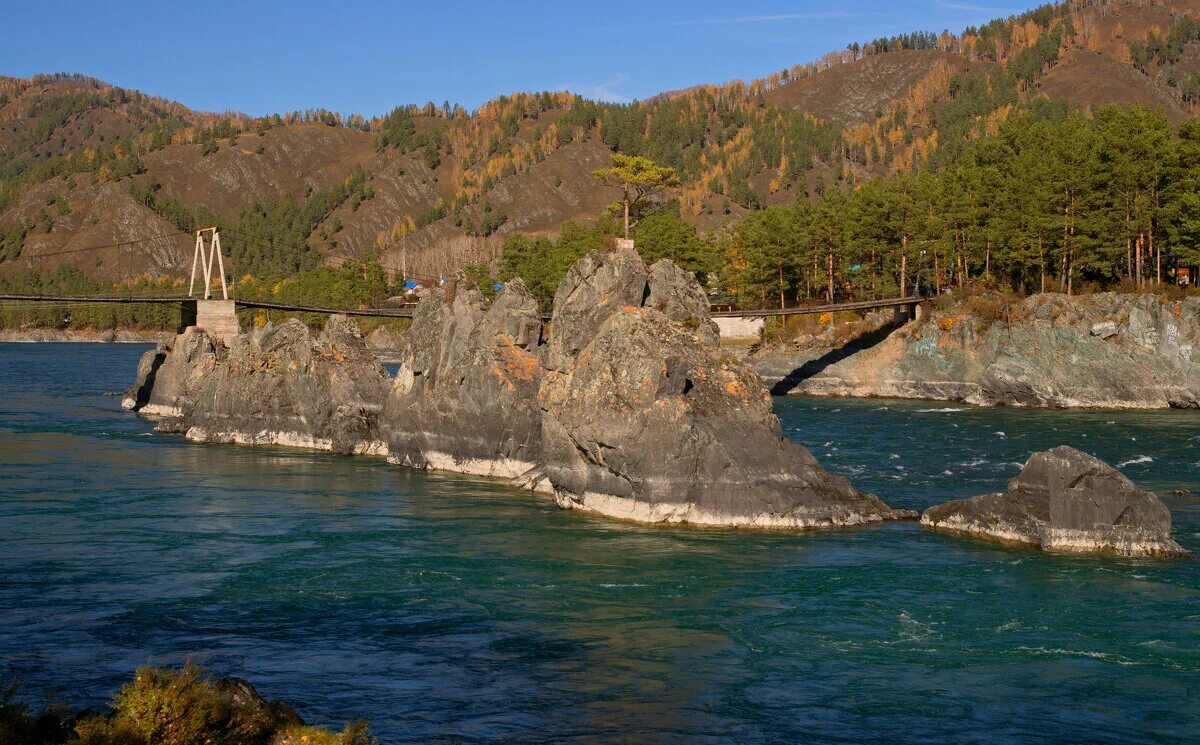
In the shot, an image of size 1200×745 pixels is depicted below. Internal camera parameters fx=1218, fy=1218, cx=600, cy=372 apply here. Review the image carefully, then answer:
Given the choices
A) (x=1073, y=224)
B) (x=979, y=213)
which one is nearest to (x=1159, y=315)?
(x=1073, y=224)

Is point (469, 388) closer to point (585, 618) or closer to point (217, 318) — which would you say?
point (585, 618)

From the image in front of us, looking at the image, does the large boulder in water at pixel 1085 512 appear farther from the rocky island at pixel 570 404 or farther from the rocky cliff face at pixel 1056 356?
the rocky cliff face at pixel 1056 356

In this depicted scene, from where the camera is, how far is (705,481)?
4078 centimetres

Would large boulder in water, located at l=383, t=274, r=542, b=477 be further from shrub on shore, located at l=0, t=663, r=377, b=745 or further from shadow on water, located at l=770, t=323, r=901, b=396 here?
shadow on water, located at l=770, t=323, r=901, b=396

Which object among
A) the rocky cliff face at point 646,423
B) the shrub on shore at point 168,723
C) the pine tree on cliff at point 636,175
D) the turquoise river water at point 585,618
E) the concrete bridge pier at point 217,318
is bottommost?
the turquoise river water at point 585,618

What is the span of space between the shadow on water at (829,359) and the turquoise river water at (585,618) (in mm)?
52465

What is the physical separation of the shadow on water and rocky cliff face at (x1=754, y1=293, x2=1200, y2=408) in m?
4.76

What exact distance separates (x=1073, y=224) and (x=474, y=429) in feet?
194

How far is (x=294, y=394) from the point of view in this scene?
67.2m

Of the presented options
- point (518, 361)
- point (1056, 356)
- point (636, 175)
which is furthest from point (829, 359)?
point (518, 361)

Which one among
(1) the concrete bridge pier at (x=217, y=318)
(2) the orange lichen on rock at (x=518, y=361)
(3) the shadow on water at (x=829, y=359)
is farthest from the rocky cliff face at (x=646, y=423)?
(3) the shadow on water at (x=829, y=359)

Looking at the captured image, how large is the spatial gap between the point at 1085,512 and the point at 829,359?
224ft

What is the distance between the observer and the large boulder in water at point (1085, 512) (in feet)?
117

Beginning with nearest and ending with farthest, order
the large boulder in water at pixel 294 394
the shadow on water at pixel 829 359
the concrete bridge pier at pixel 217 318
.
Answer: the large boulder in water at pixel 294 394 < the concrete bridge pier at pixel 217 318 < the shadow on water at pixel 829 359
